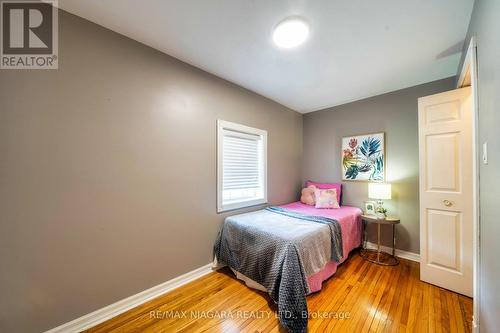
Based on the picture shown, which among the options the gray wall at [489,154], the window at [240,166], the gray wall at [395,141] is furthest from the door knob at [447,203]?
the window at [240,166]

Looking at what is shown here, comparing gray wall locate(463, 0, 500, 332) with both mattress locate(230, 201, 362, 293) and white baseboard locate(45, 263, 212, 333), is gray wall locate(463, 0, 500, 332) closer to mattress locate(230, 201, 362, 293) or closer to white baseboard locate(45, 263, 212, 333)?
mattress locate(230, 201, 362, 293)

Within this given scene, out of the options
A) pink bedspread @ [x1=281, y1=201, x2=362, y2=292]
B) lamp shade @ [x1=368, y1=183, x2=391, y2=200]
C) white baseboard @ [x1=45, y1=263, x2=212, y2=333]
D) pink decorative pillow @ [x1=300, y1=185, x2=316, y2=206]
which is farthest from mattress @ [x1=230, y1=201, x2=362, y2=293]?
white baseboard @ [x1=45, y1=263, x2=212, y2=333]

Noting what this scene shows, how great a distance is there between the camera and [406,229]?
2.63 metres

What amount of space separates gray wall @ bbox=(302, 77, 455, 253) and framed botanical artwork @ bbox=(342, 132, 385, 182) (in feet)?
0.26

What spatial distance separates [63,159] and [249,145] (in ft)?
6.82

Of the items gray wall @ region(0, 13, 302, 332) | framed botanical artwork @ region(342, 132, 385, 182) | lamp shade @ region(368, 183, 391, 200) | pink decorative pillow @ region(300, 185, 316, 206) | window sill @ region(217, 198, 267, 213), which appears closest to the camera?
gray wall @ region(0, 13, 302, 332)

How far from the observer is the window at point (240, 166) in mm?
2428

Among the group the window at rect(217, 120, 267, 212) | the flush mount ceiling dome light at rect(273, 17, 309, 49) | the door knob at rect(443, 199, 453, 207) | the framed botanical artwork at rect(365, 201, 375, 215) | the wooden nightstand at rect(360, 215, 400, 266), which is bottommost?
the wooden nightstand at rect(360, 215, 400, 266)

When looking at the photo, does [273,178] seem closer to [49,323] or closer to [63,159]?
[63,159]

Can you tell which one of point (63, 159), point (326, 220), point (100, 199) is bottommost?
point (326, 220)

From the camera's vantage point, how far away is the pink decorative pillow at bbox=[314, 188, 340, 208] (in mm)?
2947

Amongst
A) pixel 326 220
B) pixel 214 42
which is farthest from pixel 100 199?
pixel 326 220

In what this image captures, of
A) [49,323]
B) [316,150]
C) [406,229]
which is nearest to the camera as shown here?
[49,323]

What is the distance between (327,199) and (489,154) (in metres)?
2.05
